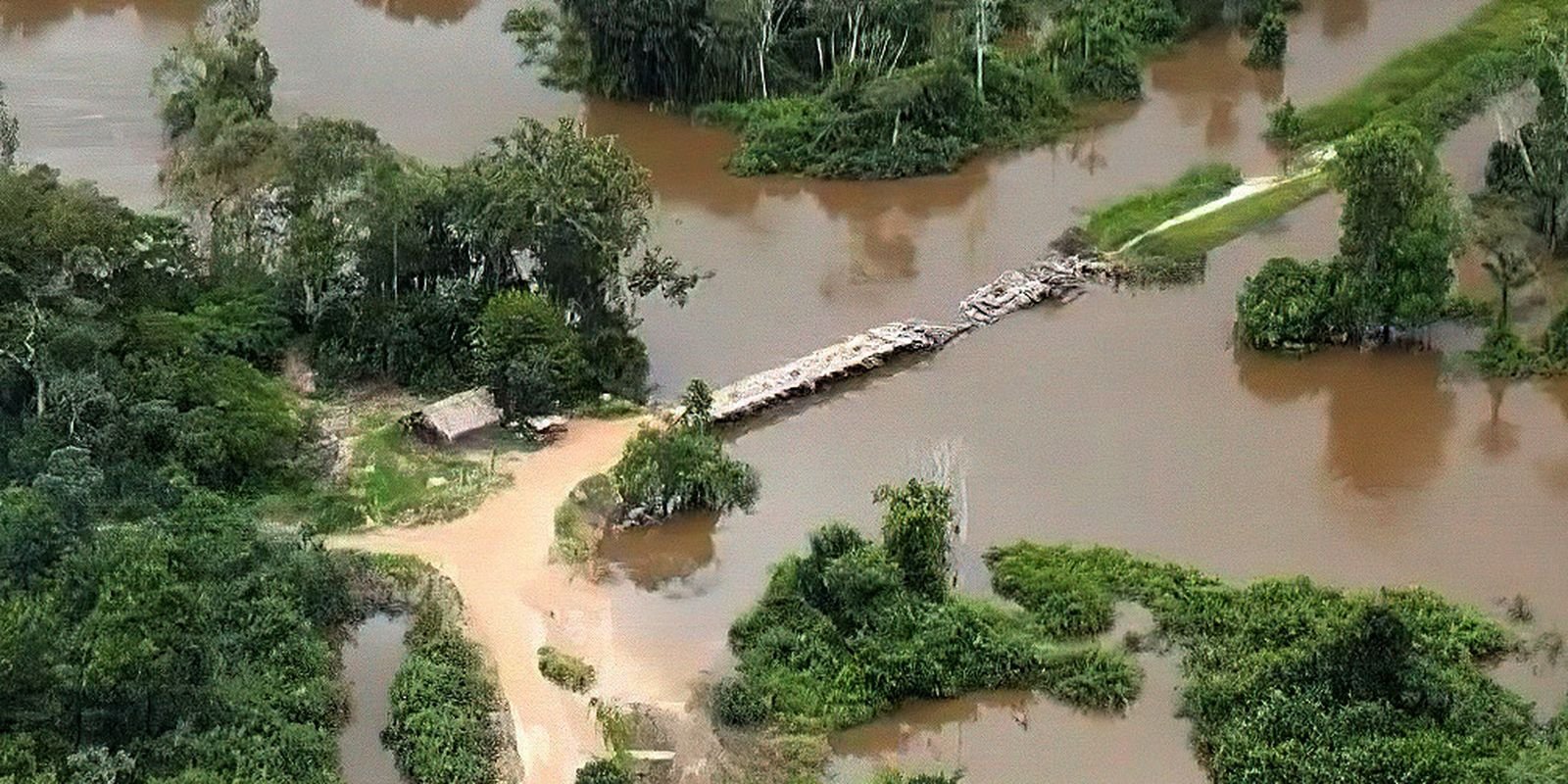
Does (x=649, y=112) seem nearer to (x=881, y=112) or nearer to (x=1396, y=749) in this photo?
(x=881, y=112)

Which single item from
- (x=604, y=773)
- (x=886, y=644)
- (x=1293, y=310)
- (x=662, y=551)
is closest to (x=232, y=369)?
(x=662, y=551)

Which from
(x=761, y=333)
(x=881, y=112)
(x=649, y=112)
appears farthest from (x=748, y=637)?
(x=649, y=112)

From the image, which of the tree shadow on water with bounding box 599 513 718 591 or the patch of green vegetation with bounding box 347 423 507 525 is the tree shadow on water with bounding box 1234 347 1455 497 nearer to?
the tree shadow on water with bounding box 599 513 718 591

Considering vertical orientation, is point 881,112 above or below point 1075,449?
above

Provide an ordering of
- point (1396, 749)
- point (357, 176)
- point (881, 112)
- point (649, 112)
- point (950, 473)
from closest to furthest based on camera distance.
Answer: point (1396, 749) → point (950, 473) → point (357, 176) → point (881, 112) → point (649, 112)

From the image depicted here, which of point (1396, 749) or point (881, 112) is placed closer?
point (1396, 749)
